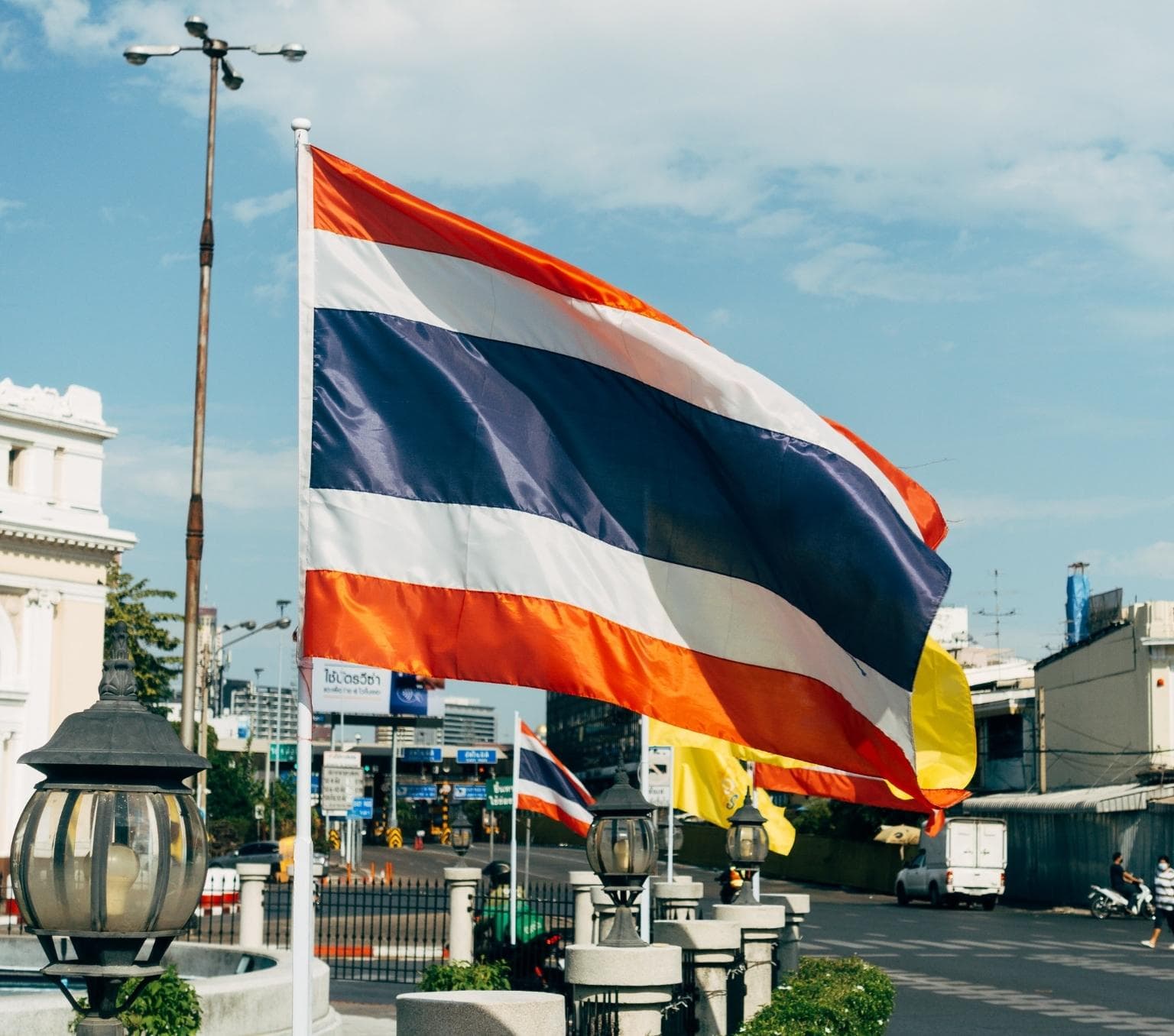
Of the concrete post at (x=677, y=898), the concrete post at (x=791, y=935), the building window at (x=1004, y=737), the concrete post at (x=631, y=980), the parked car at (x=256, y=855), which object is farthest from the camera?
the building window at (x=1004, y=737)

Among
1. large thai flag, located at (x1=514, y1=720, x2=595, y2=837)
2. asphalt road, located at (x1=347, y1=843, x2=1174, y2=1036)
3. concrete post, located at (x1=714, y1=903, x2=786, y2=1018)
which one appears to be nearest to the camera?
concrete post, located at (x1=714, y1=903, x2=786, y2=1018)

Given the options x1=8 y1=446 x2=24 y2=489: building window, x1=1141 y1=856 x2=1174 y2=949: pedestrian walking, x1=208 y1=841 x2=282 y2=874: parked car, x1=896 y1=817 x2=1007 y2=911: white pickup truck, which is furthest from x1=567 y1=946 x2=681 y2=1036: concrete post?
x1=208 y1=841 x2=282 y2=874: parked car

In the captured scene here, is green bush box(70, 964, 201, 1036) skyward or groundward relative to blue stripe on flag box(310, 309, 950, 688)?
groundward

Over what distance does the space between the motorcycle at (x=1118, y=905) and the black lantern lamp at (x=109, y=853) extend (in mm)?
39676

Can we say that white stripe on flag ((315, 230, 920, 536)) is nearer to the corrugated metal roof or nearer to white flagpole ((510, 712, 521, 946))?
white flagpole ((510, 712, 521, 946))

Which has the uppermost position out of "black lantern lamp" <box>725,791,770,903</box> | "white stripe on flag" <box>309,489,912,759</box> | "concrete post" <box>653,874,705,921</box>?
"white stripe on flag" <box>309,489,912,759</box>

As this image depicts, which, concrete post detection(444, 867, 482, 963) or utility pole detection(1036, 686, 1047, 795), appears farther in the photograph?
utility pole detection(1036, 686, 1047, 795)

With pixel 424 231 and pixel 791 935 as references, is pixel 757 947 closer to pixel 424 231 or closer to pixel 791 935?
pixel 791 935

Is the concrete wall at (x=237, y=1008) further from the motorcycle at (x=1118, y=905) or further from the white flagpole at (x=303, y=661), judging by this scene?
the motorcycle at (x=1118, y=905)

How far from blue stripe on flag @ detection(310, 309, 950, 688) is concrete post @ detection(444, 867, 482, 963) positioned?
1136 centimetres

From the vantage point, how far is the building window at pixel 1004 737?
6247 centimetres

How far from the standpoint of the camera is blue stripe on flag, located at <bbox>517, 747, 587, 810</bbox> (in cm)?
2120

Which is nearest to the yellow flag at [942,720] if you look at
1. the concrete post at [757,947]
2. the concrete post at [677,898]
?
the concrete post at [757,947]

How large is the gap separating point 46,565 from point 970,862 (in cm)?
2535
